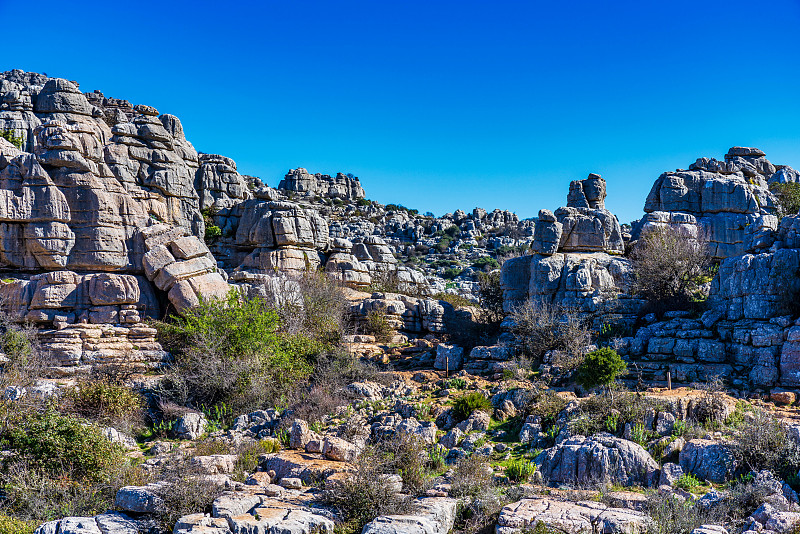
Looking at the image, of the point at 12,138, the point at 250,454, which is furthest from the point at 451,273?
the point at 250,454

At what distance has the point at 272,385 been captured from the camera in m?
18.7

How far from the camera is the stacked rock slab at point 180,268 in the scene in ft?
73.4

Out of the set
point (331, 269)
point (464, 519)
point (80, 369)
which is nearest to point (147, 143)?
point (331, 269)

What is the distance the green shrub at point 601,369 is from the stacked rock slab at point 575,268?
5328 millimetres

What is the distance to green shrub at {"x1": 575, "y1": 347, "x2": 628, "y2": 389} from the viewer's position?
1645 centimetres

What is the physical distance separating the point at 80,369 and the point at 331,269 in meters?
14.9

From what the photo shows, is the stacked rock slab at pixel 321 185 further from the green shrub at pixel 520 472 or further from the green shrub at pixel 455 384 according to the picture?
the green shrub at pixel 520 472

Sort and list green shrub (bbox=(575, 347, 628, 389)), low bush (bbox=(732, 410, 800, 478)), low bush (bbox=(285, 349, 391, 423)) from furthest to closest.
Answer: low bush (bbox=(285, 349, 391, 423)) < green shrub (bbox=(575, 347, 628, 389)) < low bush (bbox=(732, 410, 800, 478))

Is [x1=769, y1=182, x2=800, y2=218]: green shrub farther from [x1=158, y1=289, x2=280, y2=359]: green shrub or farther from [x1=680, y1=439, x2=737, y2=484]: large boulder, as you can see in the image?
[x1=158, y1=289, x2=280, y2=359]: green shrub

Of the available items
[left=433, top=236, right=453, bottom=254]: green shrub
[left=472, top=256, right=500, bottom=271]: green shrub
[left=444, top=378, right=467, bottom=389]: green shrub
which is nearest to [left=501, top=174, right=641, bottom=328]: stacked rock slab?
[left=444, top=378, right=467, bottom=389]: green shrub

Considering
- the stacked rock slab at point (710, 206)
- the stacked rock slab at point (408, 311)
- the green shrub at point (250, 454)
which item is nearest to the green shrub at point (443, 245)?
the stacked rock slab at point (710, 206)

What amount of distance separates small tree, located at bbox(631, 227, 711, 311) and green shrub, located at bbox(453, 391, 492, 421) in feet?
28.8

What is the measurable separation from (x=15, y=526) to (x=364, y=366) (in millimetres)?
11984

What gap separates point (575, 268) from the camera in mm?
23688
